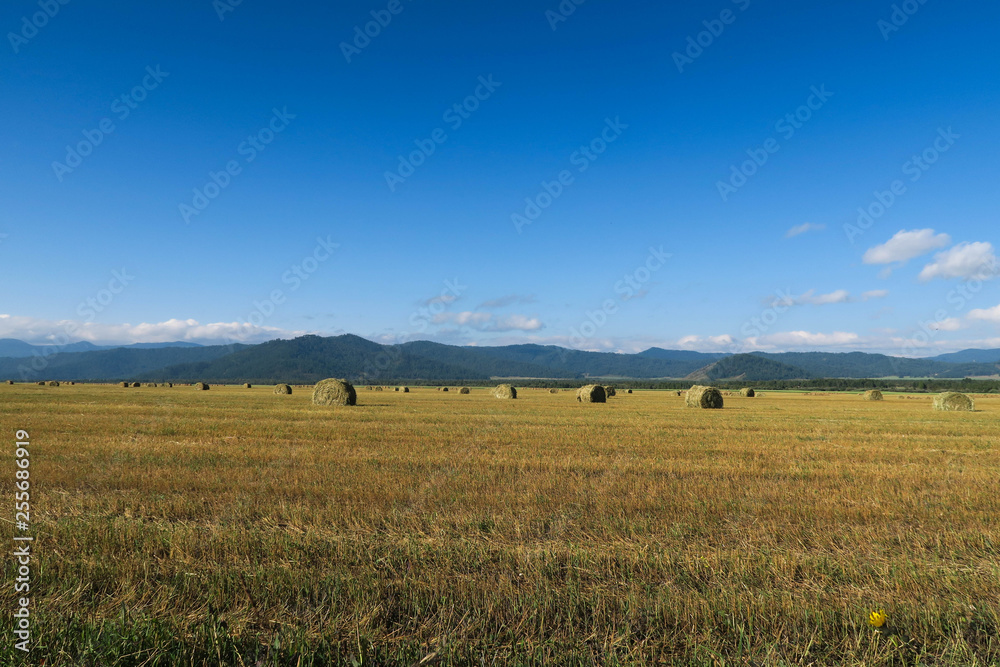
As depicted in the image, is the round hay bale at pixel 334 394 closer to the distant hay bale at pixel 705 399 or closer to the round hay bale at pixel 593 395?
the round hay bale at pixel 593 395

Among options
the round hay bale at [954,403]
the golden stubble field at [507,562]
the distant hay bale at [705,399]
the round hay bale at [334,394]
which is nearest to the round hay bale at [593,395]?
the distant hay bale at [705,399]

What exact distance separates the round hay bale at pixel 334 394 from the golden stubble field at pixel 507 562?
23172 millimetres

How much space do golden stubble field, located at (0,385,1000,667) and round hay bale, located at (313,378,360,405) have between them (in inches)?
912

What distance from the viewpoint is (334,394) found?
34562 mm

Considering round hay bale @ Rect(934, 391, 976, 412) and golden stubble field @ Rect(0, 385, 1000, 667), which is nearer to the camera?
golden stubble field @ Rect(0, 385, 1000, 667)

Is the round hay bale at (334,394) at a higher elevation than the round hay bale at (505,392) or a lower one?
higher

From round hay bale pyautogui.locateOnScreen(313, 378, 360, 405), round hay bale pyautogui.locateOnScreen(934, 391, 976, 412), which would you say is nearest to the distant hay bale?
round hay bale pyautogui.locateOnScreen(934, 391, 976, 412)

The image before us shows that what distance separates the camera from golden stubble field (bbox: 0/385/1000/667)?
357 centimetres

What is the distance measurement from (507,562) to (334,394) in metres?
31.5

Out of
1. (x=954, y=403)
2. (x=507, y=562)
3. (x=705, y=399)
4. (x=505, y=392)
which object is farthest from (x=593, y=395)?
(x=507, y=562)

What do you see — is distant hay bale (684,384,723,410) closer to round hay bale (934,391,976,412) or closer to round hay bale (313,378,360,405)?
round hay bale (934,391,976,412)

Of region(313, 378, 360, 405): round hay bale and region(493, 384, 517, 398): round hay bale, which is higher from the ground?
region(313, 378, 360, 405): round hay bale

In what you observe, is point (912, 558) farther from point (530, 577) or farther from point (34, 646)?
point (34, 646)

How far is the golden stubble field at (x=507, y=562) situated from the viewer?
3570 millimetres
